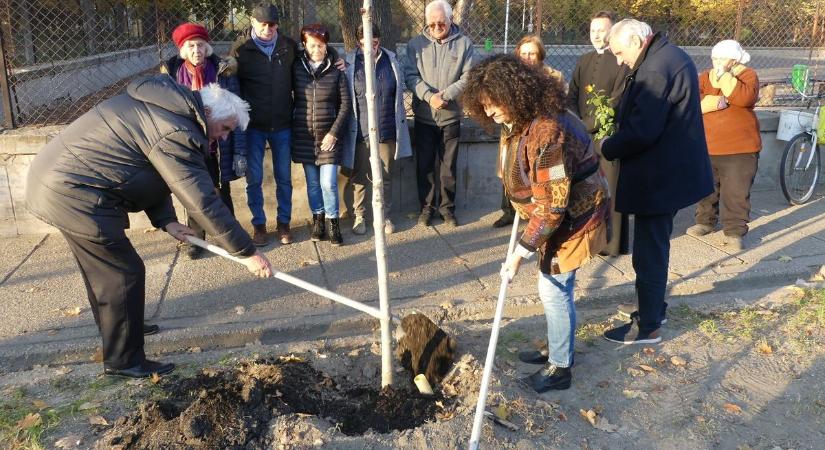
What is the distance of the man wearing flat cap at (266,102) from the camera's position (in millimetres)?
5473

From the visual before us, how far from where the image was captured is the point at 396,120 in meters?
6.03

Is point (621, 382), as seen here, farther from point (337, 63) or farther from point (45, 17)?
point (45, 17)

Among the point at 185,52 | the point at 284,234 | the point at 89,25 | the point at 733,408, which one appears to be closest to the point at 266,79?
the point at 185,52

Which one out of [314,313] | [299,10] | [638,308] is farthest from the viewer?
[299,10]

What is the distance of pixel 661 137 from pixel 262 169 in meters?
3.43

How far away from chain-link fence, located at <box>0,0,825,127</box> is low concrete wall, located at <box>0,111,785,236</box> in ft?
1.49

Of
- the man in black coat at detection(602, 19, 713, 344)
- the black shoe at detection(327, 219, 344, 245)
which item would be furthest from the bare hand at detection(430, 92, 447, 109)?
the man in black coat at detection(602, 19, 713, 344)

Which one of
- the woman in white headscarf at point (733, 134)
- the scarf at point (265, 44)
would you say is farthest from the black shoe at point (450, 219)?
the woman in white headscarf at point (733, 134)

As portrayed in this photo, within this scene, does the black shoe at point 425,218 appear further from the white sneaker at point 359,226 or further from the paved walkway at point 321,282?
the white sneaker at point 359,226

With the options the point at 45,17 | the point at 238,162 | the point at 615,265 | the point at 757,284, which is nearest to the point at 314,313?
the point at 238,162

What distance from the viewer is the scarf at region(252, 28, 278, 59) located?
17.9ft

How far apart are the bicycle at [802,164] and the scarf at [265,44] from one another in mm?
5410

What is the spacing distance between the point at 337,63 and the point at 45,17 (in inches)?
165

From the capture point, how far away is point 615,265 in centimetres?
548
